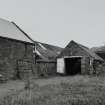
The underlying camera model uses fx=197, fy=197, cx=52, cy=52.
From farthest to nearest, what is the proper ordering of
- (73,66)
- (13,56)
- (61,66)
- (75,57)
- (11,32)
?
(73,66) < (61,66) < (75,57) < (11,32) < (13,56)

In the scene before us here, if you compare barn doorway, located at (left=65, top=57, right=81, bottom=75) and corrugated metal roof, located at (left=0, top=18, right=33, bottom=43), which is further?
barn doorway, located at (left=65, top=57, right=81, bottom=75)

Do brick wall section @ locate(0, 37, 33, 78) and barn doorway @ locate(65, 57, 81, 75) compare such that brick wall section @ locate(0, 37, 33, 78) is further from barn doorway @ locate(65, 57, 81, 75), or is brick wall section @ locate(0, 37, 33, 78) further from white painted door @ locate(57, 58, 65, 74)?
barn doorway @ locate(65, 57, 81, 75)

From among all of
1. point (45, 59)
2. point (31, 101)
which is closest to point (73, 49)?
point (45, 59)

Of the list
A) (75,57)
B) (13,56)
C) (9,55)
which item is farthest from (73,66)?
(9,55)

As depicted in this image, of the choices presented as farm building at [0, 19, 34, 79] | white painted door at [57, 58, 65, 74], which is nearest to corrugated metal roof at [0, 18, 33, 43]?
farm building at [0, 19, 34, 79]

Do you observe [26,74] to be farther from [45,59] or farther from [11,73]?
[45,59]

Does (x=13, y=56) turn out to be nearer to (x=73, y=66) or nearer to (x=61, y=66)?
(x=61, y=66)

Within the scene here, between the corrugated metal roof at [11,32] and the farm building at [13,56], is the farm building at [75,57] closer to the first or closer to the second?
the corrugated metal roof at [11,32]

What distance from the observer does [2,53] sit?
64.7 feet

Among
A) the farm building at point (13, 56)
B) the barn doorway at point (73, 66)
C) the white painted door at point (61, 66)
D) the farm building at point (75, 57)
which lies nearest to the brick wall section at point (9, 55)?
the farm building at point (13, 56)

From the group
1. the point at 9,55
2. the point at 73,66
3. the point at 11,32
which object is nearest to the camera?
the point at 9,55

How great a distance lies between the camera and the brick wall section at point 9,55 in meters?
19.7

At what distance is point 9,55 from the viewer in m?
20.5

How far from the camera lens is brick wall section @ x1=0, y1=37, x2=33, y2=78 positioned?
19734 mm
